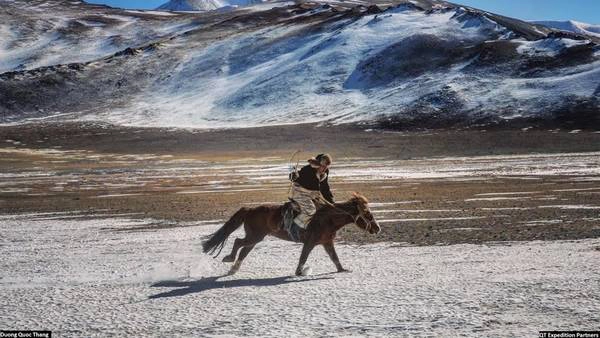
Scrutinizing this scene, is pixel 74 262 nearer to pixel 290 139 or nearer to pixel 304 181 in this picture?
pixel 304 181

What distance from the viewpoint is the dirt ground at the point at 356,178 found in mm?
19781

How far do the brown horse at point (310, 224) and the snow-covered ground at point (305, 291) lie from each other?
553 millimetres

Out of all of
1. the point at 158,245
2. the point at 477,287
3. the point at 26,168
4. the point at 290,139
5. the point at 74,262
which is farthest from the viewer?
the point at 290,139

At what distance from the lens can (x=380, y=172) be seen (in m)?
41.2

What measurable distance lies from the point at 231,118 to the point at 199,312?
308 ft

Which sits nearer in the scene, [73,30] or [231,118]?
[231,118]

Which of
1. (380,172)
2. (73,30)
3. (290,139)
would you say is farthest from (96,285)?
(73,30)

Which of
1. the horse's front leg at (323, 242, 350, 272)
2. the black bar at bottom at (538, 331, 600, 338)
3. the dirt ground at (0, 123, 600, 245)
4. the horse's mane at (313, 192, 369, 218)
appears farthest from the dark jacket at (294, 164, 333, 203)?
the black bar at bottom at (538, 331, 600, 338)

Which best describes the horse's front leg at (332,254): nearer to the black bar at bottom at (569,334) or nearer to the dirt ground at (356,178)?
the dirt ground at (356,178)

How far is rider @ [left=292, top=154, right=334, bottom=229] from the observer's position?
12.1 m

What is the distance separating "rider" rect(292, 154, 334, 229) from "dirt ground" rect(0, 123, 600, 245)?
14.6ft

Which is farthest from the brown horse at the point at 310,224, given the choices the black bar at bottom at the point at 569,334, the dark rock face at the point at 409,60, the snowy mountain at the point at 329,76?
the dark rock face at the point at 409,60

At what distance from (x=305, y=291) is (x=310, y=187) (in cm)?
220

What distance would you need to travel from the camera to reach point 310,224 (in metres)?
12.1
